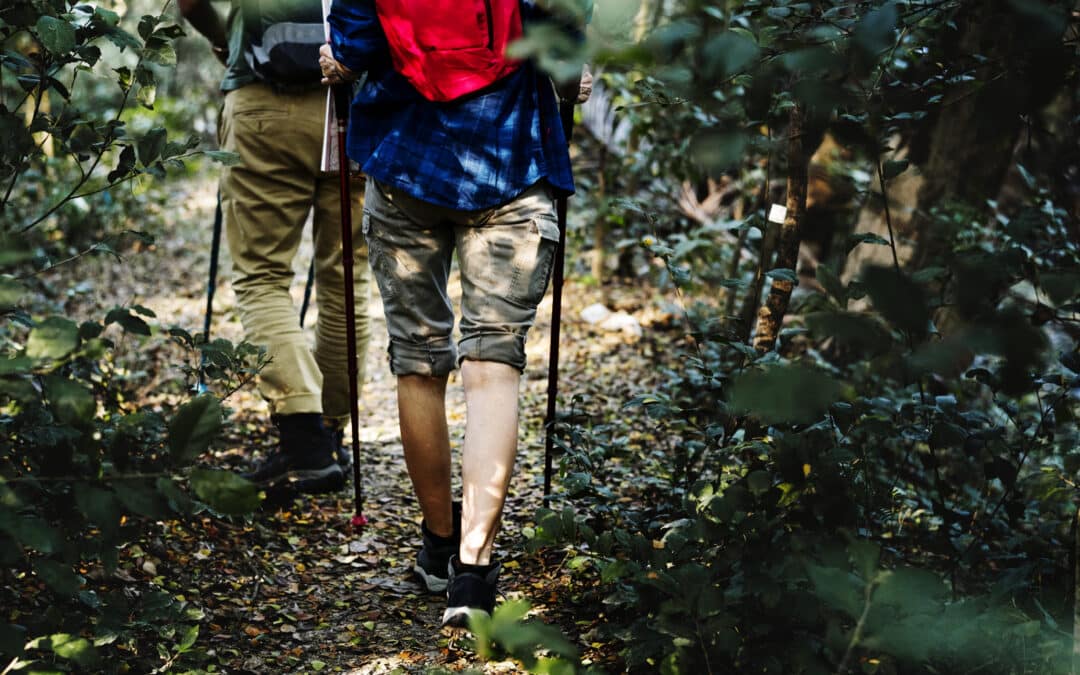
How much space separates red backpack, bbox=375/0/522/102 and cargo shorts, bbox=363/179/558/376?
31cm

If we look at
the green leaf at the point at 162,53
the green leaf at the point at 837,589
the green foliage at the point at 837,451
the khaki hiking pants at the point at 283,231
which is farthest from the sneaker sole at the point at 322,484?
the green leaf at the point at 837,589

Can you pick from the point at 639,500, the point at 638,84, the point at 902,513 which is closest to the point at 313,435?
the point at 639,500

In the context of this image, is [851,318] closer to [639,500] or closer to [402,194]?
[402,194]

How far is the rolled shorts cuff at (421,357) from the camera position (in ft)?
8.31

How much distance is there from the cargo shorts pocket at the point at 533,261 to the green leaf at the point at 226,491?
44.7 inches

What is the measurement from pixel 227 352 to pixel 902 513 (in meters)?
2.27

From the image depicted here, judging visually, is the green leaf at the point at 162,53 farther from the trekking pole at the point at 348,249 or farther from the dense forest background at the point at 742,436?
the trekking pole at the point at 348,249

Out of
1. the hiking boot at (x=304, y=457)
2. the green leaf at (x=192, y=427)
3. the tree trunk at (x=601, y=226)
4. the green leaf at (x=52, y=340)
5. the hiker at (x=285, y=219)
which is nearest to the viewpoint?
the green leaf at (x=52, y=340)

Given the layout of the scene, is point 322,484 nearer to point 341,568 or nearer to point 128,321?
point 341,568

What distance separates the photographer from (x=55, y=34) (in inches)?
75.9

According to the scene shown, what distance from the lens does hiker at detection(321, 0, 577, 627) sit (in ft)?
7.54

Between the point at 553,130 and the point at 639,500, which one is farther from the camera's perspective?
the point at 639,500

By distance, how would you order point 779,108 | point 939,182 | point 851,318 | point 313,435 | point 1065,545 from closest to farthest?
1. point 851,318
2. point 779,108
3. point 1065,545
4. point 313,435
5. point 939,182

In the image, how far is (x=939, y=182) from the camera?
4.78 m
